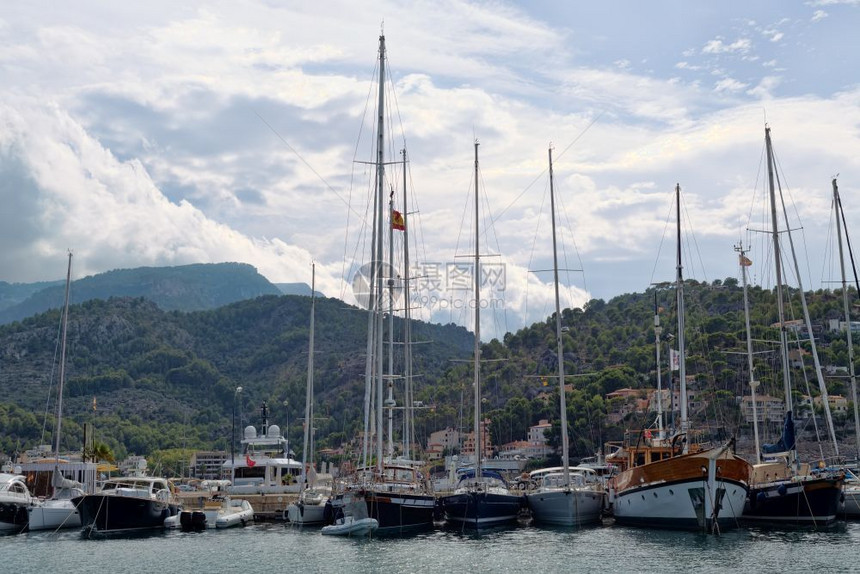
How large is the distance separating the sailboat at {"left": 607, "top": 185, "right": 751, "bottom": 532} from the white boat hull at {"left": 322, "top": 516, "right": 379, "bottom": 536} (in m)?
13.7

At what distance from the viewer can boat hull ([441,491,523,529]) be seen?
158 ft

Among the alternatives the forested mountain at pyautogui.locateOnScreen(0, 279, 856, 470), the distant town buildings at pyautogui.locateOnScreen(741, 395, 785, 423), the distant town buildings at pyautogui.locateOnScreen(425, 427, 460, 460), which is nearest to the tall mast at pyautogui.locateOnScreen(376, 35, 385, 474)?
the forested mountain at pyautogui.locateOnScreen(0, 279, 856, 470)

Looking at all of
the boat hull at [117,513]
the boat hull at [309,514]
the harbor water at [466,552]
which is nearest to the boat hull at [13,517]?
the boat hull at [117,513]

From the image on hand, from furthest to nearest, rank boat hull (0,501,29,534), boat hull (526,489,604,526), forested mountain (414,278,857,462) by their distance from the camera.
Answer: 1. forested mountain (414,278,857,462)
2. boat hull (0,501,29,534)
3. boat hull (526,489,604,526)

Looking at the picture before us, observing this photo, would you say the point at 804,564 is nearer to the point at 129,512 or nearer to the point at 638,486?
the point at 638,486

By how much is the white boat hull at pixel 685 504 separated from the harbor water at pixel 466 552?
93cm

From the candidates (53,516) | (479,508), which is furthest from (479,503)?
(53,516)

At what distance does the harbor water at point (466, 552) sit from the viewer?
35.4 metres

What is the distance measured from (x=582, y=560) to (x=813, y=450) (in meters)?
84.3

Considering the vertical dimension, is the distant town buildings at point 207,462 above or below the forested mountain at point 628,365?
below

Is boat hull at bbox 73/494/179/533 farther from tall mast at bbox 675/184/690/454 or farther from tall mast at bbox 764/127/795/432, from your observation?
tall mast at bbox 764/127/795/432

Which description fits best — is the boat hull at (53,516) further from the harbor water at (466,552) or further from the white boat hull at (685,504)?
the white boat hull at (685,504)

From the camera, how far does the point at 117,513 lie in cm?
5134

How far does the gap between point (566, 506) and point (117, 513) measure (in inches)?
986
